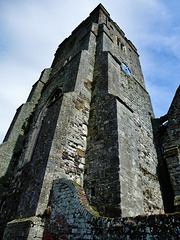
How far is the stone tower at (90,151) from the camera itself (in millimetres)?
3959

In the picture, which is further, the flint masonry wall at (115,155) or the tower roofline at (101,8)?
the tower roofline at (101,8)

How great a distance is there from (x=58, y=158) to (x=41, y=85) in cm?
917

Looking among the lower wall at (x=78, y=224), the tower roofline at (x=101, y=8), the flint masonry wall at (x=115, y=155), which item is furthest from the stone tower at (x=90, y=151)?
the tower roofline at (x=101, y=8)

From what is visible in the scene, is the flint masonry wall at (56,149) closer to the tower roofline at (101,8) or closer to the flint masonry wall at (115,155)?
the flint masonry wall at (115,155)

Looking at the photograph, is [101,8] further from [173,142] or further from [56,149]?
[56,149]

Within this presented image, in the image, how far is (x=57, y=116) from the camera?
16.5 ft

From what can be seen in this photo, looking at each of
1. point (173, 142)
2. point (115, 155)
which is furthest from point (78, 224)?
point (173, 142)

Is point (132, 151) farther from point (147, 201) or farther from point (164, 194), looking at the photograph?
point (164, 194)

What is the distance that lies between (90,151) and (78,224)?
2.47m

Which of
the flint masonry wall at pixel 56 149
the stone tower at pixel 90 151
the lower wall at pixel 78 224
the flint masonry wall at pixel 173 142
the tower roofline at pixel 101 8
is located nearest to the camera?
the lower wall at pixel 78 224

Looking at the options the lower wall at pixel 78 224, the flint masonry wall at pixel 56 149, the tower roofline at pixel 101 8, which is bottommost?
the lower wall at pixel 78 224

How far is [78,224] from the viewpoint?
9.53 feet

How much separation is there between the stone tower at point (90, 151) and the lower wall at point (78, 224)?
0.26 m

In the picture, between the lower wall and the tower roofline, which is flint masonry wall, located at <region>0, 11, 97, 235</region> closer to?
the lower wall
